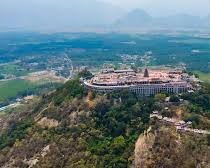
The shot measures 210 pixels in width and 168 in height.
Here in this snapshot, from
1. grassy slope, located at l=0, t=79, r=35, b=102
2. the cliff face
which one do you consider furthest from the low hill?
grassy slope, located at l=0, t=79, r=35, b=102

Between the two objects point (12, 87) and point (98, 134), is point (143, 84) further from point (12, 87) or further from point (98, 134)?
point (12, 87)

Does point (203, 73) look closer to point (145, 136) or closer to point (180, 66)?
point (180, 66)

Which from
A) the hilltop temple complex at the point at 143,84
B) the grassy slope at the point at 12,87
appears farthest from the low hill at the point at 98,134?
the grassy slope at the point at 12,87

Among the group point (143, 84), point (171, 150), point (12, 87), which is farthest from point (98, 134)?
point (12, 87)

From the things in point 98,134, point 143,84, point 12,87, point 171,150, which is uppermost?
point 143,84

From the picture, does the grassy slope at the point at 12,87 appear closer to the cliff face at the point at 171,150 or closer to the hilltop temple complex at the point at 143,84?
the hilltop temple complex at the point at 143,84

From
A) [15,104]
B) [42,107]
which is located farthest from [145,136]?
[15,104]

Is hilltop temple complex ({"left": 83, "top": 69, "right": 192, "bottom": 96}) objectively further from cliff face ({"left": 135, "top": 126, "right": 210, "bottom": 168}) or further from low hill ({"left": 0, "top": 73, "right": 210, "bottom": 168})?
cliff face ({"left": 135, "top": 126, "right": 210, "bottom": 168})
